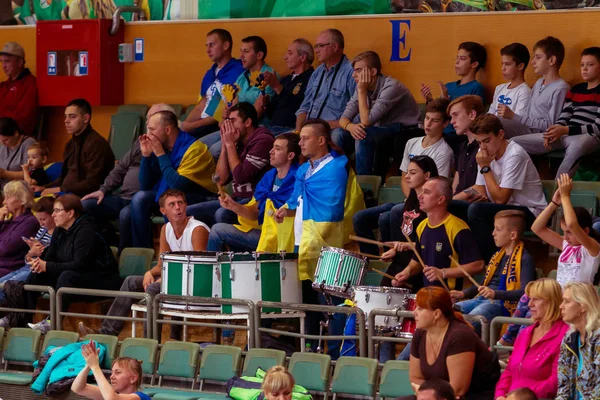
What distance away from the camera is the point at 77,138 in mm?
10641

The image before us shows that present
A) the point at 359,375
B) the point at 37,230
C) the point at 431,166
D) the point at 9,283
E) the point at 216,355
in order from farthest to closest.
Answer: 1. the point at 37,230
2. the point at 9,283
3. the point at 431,166
4. the point at 216,355
5. the point at 359,375

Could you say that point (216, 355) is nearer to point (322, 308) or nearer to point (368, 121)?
point (322, 308)

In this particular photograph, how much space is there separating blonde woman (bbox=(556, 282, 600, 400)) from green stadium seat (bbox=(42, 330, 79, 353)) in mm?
3703

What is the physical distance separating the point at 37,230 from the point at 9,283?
823 mm

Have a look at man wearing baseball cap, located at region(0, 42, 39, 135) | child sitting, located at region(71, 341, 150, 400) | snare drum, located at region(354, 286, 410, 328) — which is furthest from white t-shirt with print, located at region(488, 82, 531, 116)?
man wearing baseball cap, located at region(0, 42, 39, 135)

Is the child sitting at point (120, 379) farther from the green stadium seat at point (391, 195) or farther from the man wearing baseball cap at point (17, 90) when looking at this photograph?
the man wearing baseball cap at point (17, 90)

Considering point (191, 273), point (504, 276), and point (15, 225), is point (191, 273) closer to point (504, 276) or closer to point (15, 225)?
point (504, 276)

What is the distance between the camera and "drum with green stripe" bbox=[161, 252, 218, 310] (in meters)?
8.09

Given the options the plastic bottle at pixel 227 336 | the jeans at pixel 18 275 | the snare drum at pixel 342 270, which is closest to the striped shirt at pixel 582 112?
the snare drum at pixel 342 270

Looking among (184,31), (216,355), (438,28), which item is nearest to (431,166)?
(216,355)

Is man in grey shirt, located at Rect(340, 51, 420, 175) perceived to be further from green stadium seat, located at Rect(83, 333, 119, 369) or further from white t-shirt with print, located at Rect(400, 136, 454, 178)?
green stadium seat, located at Rect(83, 333, 119, 369)

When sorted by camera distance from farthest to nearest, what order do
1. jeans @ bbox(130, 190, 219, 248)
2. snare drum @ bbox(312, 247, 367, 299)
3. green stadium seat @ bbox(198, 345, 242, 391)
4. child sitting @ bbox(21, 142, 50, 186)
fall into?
1. child sitting @ bbox(21, 142, 50, 186)
2. jeans @ bbox(130, 190, 219, 248)
3. snare drum @ bbox(312, 247, 367, 299)
4. green stadium seat @ bbox(198, 345, 242, 391)

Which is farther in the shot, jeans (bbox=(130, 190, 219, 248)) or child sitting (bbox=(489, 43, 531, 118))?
jeans (bbox=(130, 190, 219, 248))

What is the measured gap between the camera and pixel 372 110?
956cm
